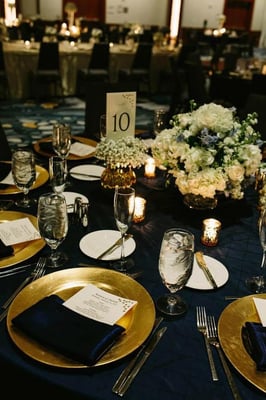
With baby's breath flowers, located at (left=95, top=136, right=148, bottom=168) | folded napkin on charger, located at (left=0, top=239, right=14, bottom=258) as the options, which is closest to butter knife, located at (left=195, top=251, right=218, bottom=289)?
baby's breath flowers, located at (left=95, top=136, right=148, bottom=168)

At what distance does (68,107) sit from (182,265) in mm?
5844

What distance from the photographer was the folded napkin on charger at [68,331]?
0.88 metres

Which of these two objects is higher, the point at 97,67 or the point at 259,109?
the point at 259,109

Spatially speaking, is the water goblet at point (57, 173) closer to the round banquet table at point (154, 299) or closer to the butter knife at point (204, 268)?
the round banquet table at point (154, 299)

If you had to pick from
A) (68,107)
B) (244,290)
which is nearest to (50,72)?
(68,107)

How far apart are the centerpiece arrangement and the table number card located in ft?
0.84

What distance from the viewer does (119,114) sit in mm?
1895

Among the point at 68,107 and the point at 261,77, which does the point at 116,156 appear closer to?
the point at 261,77

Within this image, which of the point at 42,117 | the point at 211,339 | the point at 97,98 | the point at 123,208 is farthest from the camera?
the point at 42,117

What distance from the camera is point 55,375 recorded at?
859 millimetres

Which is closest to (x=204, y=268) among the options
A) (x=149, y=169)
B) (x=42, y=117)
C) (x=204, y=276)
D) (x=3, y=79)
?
(x=204, y=276)

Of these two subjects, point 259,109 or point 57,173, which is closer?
point 57,173

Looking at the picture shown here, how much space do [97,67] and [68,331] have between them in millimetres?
6310

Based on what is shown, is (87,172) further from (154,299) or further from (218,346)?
(218,346)
